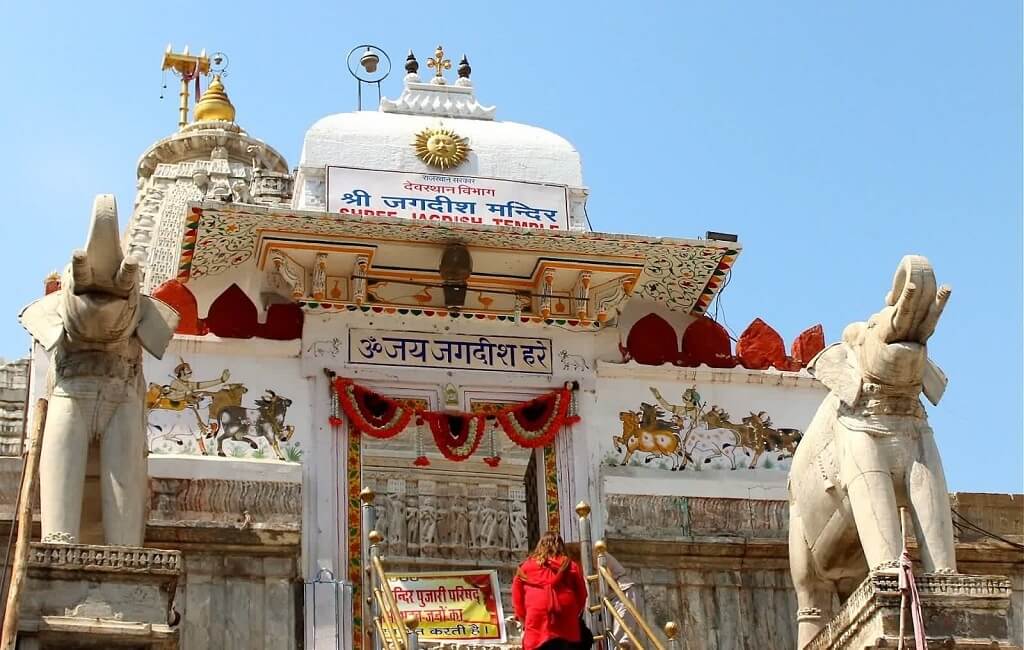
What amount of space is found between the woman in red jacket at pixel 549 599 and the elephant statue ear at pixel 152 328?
116 inches

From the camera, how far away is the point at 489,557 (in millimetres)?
21312

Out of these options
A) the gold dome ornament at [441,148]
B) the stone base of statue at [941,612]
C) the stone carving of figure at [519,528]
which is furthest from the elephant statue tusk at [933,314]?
the stone carving of figure at [519,528]

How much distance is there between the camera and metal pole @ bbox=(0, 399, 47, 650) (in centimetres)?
1338

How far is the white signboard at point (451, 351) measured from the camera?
712 inches

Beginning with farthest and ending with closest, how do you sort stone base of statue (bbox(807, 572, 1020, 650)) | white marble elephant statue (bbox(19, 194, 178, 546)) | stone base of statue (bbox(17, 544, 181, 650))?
white marble elephant statue (bbox(19, 194, 178, 546)) → stone base of statue (bbox(807, 572, 1020, 650)) → stone base of statue (bbox(17, 544, 181, 650))

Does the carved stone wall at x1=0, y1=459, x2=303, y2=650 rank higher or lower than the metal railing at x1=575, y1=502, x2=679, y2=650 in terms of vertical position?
higher

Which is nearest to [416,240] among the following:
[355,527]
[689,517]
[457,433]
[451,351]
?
[451,351]

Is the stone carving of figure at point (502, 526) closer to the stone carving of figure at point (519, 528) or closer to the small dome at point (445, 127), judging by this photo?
the stone carving of figure at point (519, 528)

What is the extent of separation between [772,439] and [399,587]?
10.9 ft

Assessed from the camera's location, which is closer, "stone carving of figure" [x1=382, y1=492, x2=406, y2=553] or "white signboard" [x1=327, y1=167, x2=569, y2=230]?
"white signboard" [x1=327, y1=167, x2=569, y2=230]

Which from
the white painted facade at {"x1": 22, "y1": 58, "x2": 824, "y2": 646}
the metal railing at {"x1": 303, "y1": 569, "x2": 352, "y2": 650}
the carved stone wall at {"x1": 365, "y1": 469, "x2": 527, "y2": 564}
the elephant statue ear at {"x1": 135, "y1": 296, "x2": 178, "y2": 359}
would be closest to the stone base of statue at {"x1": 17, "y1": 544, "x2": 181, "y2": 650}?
the elephant statue ear at {"x1": 135, "y1": 296, "x2": 178, "y2": 359}

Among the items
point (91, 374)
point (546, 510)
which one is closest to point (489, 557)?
point (546, 510)

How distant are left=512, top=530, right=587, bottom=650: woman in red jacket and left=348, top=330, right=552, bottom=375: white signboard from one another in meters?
3.68

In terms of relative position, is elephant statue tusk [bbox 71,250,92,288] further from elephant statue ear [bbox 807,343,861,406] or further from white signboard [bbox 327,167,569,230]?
elephant statue ear [bbox 807,343,861,406]
